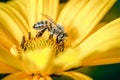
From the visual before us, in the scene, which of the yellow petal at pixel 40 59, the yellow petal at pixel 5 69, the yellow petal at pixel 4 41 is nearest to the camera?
the yellow petal at pixel 40 59

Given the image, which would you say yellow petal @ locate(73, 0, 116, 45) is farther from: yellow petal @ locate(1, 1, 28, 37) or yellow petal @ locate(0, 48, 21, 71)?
yellow petal @ locate(0, 48, 21, 71)

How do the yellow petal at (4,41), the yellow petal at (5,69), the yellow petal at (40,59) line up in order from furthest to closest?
1. the yellow petal at (4,41)
2. the yellow petal at (5,69)
3. the yellow petal at (40,59)

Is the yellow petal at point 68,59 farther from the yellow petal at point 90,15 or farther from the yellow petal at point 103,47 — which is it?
the yellow petal at point 90,15

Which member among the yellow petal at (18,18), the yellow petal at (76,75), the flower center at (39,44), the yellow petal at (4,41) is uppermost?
→ the yellow petal at (18,18)

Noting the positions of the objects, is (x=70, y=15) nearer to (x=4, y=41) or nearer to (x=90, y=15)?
(x=90, y=15)

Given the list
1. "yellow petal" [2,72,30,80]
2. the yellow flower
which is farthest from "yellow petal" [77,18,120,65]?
"yellow petal" [2,72,30,80]

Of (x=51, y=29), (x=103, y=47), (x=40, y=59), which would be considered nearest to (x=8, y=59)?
(x=40, y=59)

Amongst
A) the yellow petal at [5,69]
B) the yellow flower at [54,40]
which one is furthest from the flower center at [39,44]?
the yellow petal at [5,69]
